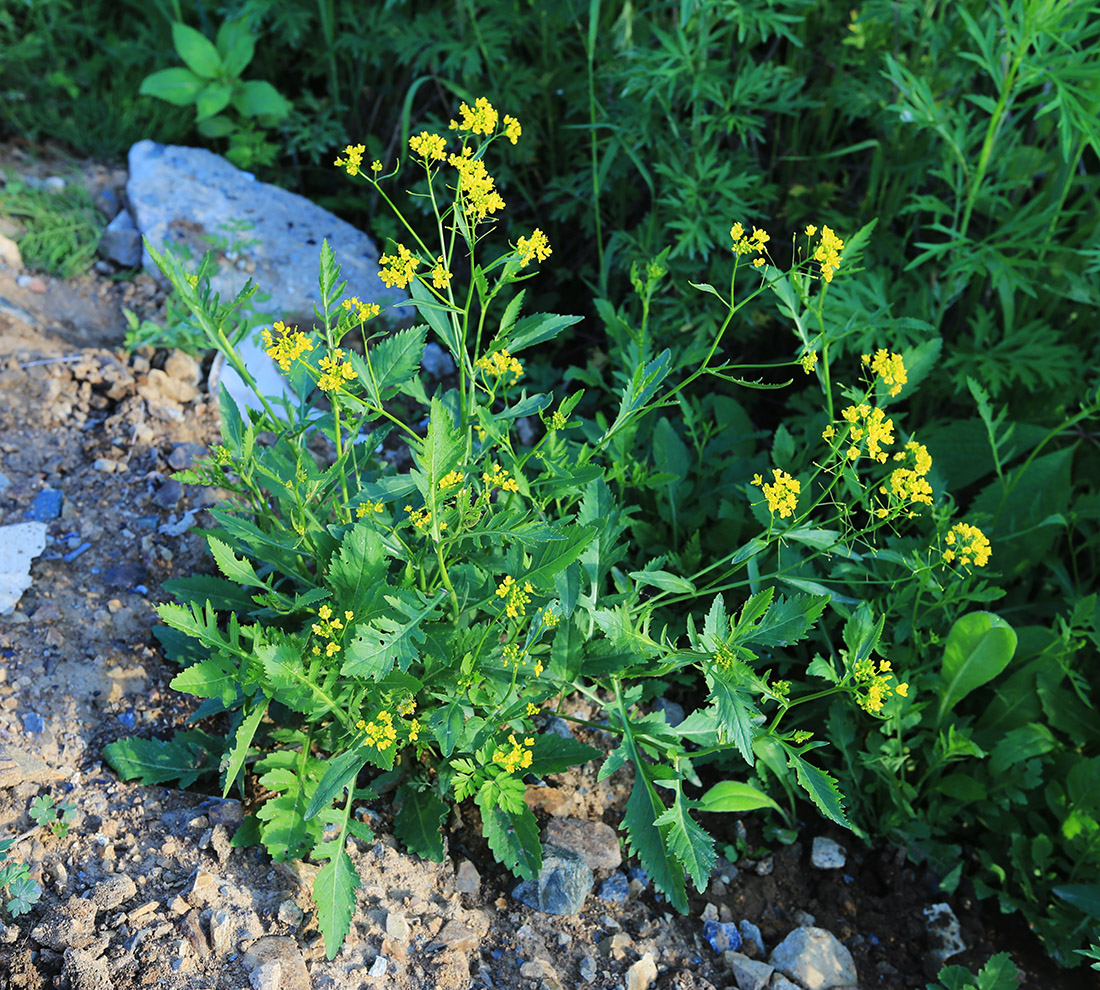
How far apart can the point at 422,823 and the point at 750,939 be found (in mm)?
844

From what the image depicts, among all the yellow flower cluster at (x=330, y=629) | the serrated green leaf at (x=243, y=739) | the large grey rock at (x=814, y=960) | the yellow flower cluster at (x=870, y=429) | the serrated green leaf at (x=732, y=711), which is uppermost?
the yellow flower cluster at (x=870, y=429)

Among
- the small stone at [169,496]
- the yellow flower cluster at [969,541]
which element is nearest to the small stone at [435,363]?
the small stone at [169,496]

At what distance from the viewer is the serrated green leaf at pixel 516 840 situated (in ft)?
6.77

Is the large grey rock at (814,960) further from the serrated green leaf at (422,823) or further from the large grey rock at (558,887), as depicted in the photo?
the serrated green leaf at (422,823)

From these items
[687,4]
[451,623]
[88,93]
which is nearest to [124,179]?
[88,93]

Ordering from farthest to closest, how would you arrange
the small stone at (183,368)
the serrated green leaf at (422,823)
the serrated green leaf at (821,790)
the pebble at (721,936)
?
the small stone at (183,368), the pebble at (721,936), the serrated green leaf at (422,823), the serrated green leaf at (821,790)

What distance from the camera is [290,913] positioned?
193 cm

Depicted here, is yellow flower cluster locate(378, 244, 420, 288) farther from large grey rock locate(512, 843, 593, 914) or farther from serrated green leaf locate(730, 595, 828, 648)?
large grey rock locate(512, 843, 593, 914)

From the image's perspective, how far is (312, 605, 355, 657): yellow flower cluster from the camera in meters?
1.86

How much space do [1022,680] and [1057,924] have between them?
0.61 meters

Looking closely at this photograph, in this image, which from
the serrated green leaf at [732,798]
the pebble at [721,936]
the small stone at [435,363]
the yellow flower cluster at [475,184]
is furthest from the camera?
the small stone at [435,363]

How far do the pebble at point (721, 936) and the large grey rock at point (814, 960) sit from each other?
0.10 metres

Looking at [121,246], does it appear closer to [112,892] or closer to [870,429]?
[112,892]

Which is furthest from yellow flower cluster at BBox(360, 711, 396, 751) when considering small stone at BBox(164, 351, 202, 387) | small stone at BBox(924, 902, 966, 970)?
small stone at BBox(164, 351, 202, 387)
